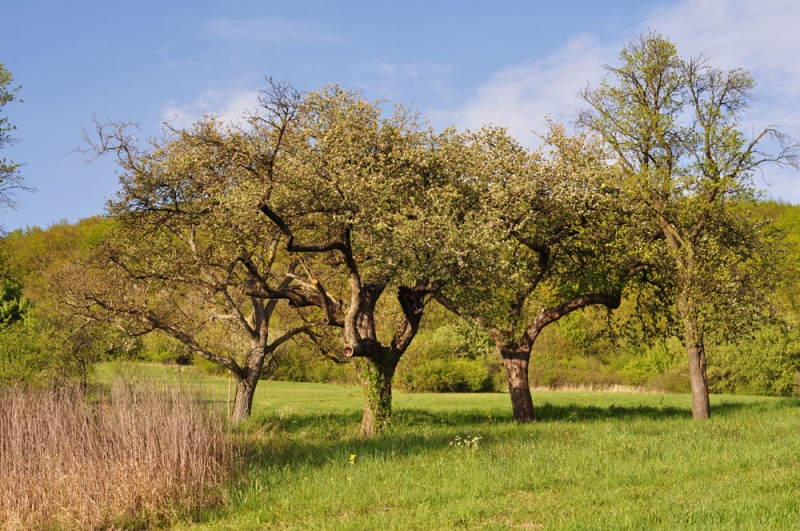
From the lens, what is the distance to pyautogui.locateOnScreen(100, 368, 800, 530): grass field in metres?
8.38

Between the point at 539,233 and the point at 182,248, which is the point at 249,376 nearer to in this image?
the point at 182,248

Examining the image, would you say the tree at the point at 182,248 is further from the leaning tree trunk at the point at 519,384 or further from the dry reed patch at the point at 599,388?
the dry reed patch at the point at 599,388

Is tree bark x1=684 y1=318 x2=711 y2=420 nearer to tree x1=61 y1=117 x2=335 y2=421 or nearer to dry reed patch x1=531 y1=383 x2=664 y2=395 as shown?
tree x1=61 y1=117 x2=335 y2=421

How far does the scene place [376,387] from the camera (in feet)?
61.2

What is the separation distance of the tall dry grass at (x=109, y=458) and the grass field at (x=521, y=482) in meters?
0.60

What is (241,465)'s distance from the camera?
11008 mm

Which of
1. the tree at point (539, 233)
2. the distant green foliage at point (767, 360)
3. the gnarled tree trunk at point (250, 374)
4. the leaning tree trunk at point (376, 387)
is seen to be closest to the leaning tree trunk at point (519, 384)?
the tree at point (539, 233)

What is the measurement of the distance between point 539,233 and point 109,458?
1451 cm

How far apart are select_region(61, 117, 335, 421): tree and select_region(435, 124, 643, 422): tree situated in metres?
4.97

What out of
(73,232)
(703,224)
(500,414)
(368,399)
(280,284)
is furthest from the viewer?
(73,232)

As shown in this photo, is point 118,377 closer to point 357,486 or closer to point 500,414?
point 357,486

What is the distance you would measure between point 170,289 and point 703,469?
709 inches

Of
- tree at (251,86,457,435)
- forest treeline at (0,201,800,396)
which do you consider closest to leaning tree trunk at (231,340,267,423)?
forest treeline at (0,201,800,396)

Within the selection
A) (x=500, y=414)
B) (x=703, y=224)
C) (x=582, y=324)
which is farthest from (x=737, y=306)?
(x=582, y=324)
